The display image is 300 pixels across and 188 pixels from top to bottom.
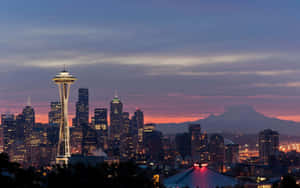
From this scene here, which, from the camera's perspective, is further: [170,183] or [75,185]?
[170,183]

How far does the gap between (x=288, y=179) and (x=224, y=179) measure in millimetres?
89366

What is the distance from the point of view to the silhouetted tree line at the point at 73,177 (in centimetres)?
5140

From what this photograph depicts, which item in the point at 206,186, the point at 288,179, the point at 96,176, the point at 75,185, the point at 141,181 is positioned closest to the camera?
the point at 75,185

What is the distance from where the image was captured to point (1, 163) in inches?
1981

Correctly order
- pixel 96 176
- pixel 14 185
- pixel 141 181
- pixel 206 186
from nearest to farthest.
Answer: pixel 14 185, pixel 96 176, pixel 141 181, pixel 206 186

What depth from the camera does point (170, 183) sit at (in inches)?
6398

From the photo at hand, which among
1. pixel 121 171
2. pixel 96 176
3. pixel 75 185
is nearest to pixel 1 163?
pixel 75 185

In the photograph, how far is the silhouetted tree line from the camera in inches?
2024

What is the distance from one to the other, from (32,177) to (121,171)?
1884 cm

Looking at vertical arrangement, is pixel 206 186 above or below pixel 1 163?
below

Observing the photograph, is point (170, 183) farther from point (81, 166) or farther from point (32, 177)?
point (32, 177)

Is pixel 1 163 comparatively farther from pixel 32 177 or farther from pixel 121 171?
pixel 121 171

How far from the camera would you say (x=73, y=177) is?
59156mm

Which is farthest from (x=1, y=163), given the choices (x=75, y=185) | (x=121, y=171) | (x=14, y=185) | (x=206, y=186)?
(x=206, y=186)
